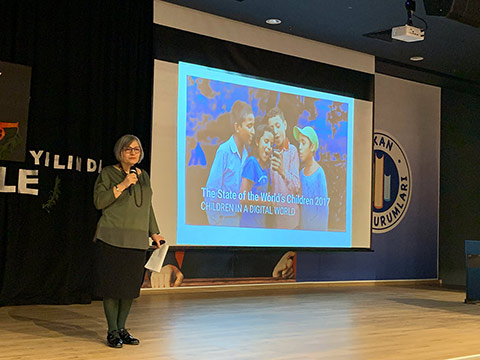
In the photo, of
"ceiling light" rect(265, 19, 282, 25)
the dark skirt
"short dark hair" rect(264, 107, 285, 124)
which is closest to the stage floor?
the dark skirt

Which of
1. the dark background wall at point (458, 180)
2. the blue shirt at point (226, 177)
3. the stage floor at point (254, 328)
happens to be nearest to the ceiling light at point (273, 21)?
the blue shirt at point (226, 177)

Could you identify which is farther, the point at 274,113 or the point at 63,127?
the point at 274,113

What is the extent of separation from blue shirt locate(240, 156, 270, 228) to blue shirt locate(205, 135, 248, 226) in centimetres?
8

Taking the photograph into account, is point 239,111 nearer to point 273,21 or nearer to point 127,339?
point 273,21

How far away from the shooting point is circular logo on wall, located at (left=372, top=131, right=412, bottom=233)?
912 cm

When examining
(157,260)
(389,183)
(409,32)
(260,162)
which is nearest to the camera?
(157,260)

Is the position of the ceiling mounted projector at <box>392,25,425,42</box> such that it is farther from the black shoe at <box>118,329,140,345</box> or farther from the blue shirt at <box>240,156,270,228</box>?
the black shoe at <box>118,329,140,345</box>

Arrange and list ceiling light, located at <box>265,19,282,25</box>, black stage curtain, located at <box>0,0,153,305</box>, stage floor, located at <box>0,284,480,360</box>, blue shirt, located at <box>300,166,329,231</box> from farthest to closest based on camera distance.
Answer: blue shirt, located at <box>300,166,329,231</box> < ceiling light, located at <box>265,19,282,25</box> < black stage curtain, located at <box>0,0,153,305</box> < stage floor, located at <box>0,284,480,360</box>

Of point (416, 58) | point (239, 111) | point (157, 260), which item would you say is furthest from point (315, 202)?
point (157, 260)

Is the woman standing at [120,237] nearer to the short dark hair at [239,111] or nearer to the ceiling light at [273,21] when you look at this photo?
the short dark hair at [239,111]

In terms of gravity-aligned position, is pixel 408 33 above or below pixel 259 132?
above

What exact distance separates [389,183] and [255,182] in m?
2.64

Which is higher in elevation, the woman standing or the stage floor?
the woman standing

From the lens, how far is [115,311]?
152 inches
